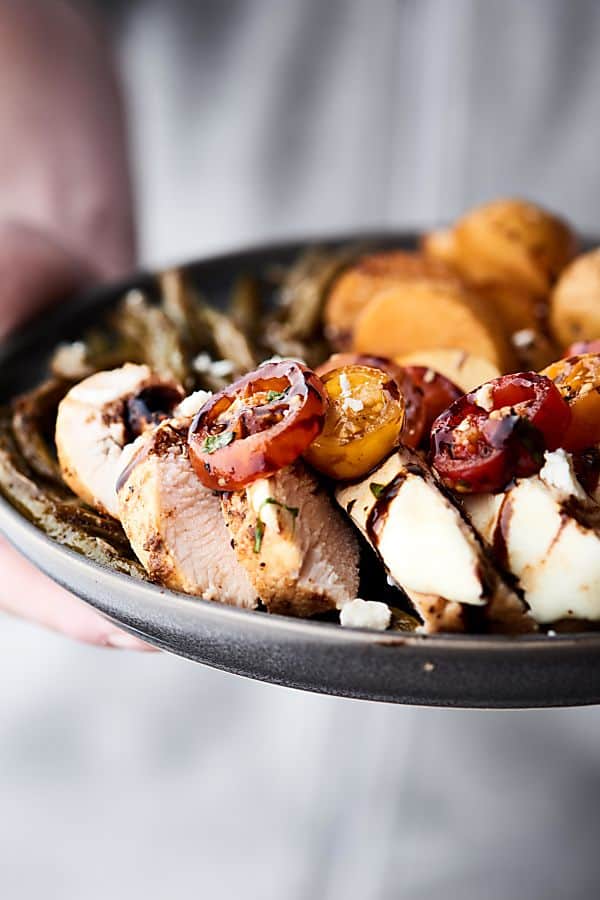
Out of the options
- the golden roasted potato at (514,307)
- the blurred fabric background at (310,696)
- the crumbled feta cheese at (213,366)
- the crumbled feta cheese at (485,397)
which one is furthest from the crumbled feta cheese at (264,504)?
the blurred fabric background at (310,696)

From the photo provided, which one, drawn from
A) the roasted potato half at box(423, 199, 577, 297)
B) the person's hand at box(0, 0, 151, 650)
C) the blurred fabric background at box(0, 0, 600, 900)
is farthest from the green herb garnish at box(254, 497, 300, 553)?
the blurred fabric background at box(0, 0, 600, 900)

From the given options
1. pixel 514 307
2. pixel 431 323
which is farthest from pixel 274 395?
pixel 514 307

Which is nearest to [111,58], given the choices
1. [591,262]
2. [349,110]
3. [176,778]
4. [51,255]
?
[349,110]

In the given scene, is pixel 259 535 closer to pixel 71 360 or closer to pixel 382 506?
Answer: pixel 382 506

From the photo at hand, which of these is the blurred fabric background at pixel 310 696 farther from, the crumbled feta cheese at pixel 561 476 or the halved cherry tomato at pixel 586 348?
the crumbled feta cheese at pixel 561 476

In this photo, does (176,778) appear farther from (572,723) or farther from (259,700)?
(572,723)
